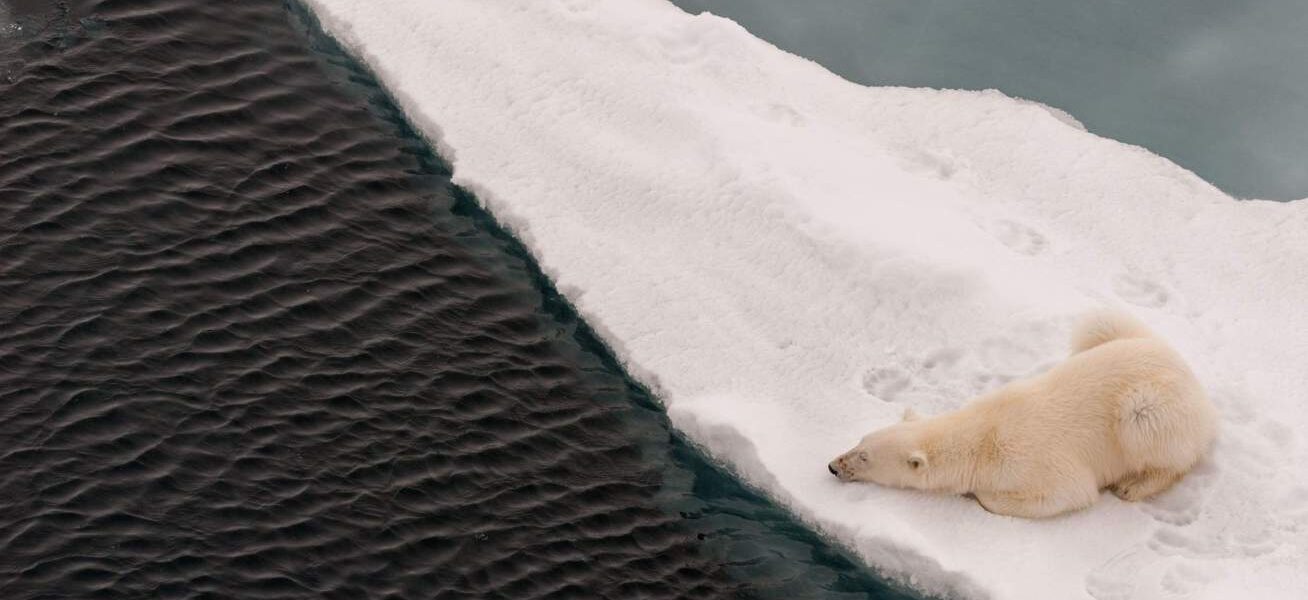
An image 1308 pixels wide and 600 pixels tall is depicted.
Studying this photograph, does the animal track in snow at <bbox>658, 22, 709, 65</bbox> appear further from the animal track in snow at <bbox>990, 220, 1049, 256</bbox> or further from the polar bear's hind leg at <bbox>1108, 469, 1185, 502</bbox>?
the polar bear's hind leg at <bbox>1108, 469, 1185, 502</bbox>

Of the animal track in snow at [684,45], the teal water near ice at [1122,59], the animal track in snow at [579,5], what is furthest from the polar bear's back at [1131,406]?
the animal track in snow at [579,5]

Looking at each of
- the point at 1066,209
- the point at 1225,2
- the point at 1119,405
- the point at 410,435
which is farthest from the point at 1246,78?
the point at 410,435

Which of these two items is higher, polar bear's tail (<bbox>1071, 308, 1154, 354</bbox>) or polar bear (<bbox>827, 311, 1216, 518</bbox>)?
polar bear's tail (<bbox>1071, 308, 1154, 354</bbox>)

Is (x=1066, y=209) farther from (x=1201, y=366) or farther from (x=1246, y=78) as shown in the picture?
(x=1246, y=78)

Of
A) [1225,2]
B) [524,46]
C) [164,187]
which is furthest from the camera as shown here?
[1225,2]

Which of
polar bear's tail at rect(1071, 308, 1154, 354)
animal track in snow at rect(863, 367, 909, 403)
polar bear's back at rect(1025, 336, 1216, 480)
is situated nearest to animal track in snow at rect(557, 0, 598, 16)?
animal track in snow at rect(863, 367, 909, 403)

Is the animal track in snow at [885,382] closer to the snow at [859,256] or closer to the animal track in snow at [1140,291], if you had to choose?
the snow at [859,256]

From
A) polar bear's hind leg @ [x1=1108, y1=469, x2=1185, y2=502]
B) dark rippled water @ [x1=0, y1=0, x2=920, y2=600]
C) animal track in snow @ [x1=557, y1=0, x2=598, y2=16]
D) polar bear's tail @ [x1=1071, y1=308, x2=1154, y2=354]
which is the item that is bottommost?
dark rippled water @ [x1=0, y1=0, x2=920, y2=600]
